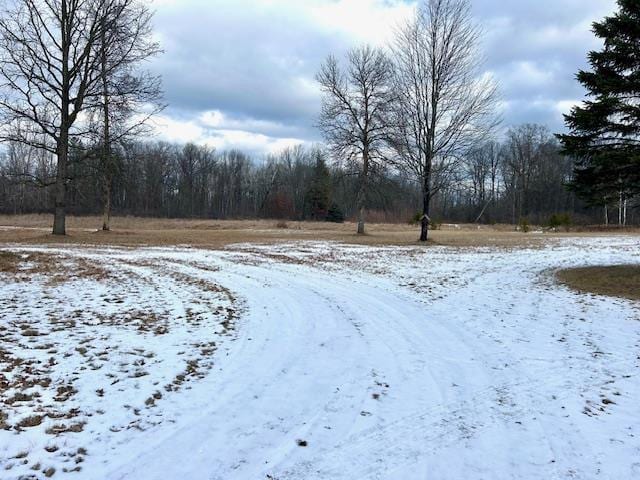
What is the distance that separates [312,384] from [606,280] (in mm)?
11399

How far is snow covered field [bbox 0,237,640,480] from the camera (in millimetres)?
3293

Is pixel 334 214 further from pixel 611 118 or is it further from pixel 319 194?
pixel 611 118

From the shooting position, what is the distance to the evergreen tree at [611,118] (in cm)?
1296

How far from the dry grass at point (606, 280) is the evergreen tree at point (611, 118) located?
2.27 metres

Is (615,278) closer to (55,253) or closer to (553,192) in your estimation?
(55,253)

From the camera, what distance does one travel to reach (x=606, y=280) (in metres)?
12.6

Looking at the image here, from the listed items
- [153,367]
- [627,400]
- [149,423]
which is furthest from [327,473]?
[627,400]

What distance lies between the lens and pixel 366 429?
Answer: 3770 millimetres

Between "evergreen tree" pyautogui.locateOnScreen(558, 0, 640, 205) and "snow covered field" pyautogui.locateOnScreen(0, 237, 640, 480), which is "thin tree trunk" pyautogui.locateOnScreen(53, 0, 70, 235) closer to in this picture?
"snow covered field" pyautogui.locateOnScreen(0, 237, 640, 480)

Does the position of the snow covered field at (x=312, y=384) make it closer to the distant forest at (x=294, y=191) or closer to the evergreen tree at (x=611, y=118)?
the evergreen tree at (x=611, y=118)

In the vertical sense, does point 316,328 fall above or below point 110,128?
below

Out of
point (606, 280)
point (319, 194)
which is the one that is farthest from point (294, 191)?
point (606, 280)

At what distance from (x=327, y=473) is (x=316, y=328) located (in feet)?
13.0

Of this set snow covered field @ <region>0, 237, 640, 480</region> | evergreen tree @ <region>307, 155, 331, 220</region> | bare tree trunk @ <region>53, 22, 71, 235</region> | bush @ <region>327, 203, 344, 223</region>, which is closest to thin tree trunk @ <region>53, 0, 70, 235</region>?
bare tree trunk @ <region>53, 22, 71, 235</region>
